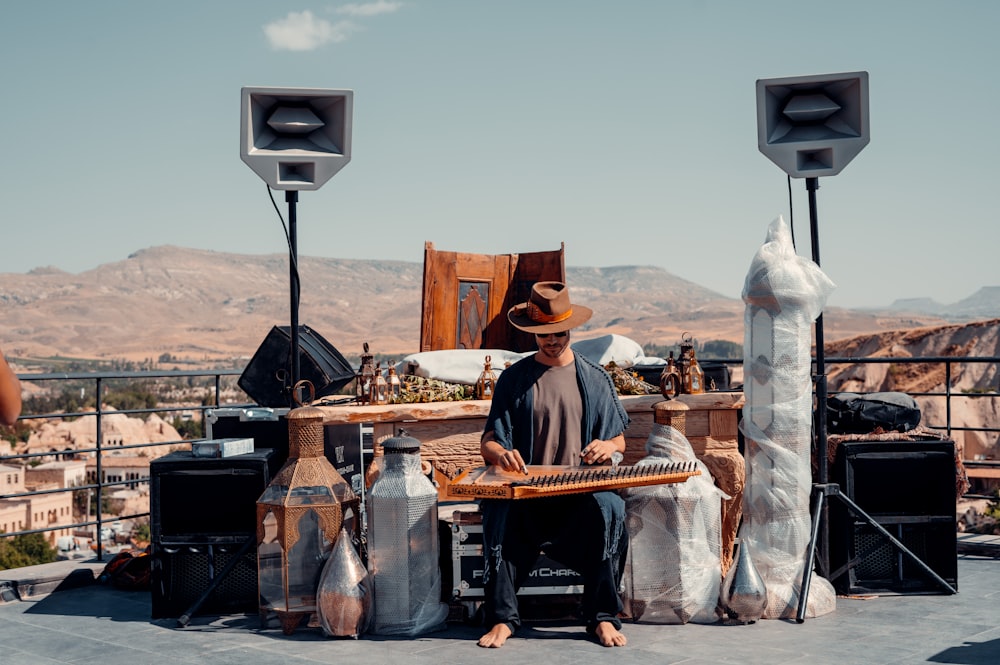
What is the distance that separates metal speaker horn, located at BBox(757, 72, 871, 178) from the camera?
577 centimetres

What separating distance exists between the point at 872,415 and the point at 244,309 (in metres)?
140

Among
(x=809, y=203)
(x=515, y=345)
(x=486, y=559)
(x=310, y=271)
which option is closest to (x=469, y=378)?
→ (x=515, y=345)

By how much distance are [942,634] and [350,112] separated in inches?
149

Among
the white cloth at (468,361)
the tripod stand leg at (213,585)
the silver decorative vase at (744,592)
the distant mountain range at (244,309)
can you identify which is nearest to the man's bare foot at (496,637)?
the silver decorative vase at (744,592)

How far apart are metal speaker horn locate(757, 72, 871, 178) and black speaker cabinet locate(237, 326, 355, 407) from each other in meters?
2.87

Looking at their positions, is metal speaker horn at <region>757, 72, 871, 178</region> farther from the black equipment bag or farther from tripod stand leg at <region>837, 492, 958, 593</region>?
tripod stand leg at <region>837, 492, 958, 593</region>

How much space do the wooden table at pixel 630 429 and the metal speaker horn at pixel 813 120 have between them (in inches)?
50.8

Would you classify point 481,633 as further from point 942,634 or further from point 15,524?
point 15,524

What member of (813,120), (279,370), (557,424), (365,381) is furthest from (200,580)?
(813,120)

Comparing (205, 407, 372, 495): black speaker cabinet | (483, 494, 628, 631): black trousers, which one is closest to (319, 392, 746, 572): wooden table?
(205, 407, 372, 495): black speaker cabinet

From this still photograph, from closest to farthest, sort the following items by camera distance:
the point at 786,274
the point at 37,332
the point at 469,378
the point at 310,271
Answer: the point at 786,274 → the point at 469,378 → the point at 37,332 → the point at 310,271

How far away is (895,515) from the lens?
5.86 meters

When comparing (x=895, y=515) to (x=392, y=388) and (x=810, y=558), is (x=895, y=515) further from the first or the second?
(x=392, y=388)

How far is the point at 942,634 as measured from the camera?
510cm
